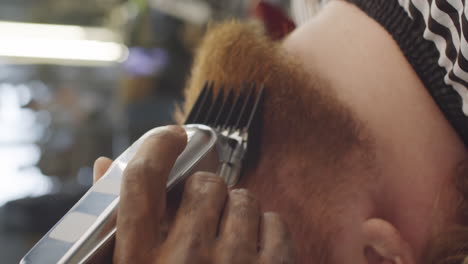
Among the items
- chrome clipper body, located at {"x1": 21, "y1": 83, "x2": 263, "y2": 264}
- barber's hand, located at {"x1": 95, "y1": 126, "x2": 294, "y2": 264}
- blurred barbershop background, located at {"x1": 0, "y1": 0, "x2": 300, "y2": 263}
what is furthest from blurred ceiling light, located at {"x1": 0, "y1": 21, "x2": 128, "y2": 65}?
barber's hand, located at {"x1": 95, "y1": 126, "x2": 294, "y2": 264}

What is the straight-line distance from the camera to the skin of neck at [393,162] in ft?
1.63

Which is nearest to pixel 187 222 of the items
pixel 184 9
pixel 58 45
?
pixel 58 45

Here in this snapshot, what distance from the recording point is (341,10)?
0.59 m

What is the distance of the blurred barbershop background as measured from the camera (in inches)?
67.3

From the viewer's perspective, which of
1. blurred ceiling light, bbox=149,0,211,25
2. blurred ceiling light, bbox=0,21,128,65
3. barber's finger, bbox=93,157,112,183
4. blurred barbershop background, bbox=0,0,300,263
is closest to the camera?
barber's finger, bbox=93,157,112,183

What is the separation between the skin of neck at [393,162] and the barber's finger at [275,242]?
10 centimetres

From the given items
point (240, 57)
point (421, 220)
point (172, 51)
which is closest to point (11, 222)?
point (172, 51)

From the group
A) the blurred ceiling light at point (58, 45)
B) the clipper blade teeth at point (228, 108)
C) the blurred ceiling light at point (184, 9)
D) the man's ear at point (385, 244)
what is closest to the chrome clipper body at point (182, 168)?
the clipper blade teeth at point (228, 108)

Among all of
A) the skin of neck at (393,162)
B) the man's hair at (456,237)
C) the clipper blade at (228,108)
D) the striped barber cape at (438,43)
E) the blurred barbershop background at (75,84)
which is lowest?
the blurred barbershop background at (75,84)

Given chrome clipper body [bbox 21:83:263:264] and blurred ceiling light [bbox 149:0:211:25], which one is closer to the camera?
chrome clipper body [bbox 21:83:263:264]

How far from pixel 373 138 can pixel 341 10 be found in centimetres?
17

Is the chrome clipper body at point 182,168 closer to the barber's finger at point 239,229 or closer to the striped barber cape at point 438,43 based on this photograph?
the barber's finger at point 239,229

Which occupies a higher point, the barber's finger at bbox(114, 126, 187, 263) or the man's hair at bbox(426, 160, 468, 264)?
the barber's finger at bbox(114, 126, 187, 263)

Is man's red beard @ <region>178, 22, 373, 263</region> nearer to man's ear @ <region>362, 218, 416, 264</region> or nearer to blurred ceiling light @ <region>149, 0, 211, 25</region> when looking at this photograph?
man's ear @ <region>362, 218, 416, 264</region>
